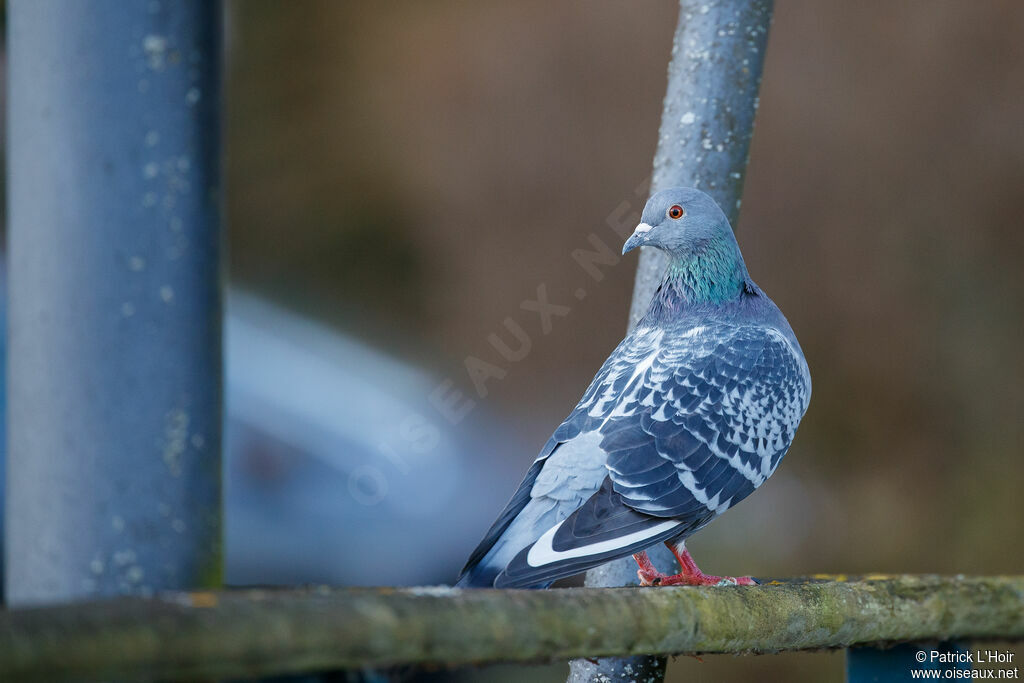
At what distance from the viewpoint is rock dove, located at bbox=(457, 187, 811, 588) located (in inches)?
66.8

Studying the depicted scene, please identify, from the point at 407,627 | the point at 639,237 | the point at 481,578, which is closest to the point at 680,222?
the point at 639,237

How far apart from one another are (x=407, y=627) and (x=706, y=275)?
4.02ft

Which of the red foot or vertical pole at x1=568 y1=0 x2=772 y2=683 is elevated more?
vertical pole at x1=568 y1=0 x2=772 y2=683

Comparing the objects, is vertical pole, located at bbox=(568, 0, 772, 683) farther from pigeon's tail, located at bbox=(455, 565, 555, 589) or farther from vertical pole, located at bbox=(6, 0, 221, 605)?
vertical pole, located at bbox=(6, 0, 221, 605)

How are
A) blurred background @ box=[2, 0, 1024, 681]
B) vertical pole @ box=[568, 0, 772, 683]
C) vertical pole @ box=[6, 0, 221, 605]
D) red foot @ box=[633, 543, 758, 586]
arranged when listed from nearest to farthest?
vertical pole @ box=[6, 0, 221, 605] → red foot @ box=[633, 543, 758, 586] → vertical pole @ box=[568, 0, 772, 683] → blurred background @ box=[2, 0, 1024, 681]

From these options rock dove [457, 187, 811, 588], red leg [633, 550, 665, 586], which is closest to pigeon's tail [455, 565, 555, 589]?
rock dove [457, 187, 811, 588]

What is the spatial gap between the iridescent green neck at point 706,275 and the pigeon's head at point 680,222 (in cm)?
2

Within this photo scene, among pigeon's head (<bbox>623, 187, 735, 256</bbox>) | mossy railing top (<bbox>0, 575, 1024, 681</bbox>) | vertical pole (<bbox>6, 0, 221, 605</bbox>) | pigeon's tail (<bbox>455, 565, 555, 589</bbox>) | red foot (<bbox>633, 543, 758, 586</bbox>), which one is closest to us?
mossy railing top (<bbox>0, 575, 1024, 681</bbox>)

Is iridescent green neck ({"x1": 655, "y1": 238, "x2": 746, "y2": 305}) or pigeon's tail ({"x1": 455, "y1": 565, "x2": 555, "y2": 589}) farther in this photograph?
iridescent green neck ({"x1": 655, "y1": 238, "x2": 746, "y2": 305})

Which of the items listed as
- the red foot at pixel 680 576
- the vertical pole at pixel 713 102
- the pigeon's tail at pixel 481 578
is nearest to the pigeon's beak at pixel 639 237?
the vertical pole at pixel 713 102

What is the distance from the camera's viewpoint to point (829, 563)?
429cm

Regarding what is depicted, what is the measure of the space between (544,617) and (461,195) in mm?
4251

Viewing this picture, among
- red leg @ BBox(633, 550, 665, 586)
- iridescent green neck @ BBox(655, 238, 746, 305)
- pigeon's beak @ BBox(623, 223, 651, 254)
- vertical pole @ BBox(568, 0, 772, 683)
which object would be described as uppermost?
vertical pole @ BBox(568, 0, 772, 683)

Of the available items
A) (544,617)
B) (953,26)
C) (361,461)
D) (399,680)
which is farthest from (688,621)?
(361,461)
